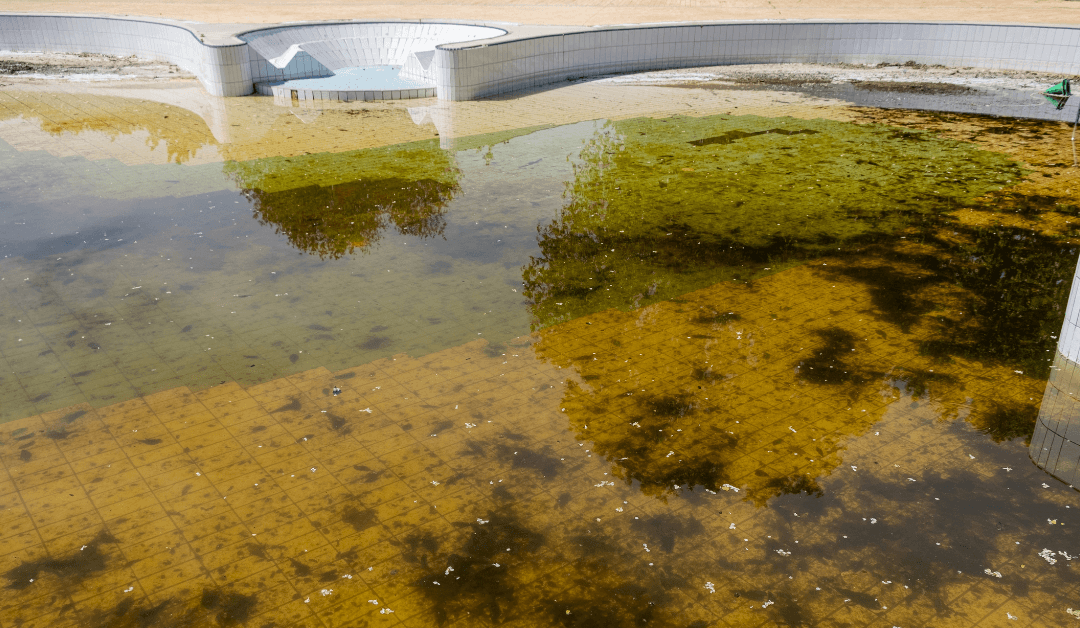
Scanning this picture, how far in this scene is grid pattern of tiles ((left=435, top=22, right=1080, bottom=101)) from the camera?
44.0 feet

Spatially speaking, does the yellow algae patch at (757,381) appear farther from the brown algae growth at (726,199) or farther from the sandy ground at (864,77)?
the sandy ground at (864,77)

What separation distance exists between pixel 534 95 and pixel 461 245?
22.1ft

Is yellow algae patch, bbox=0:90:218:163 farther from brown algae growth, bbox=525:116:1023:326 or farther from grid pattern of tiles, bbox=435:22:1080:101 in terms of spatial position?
brown algae growth, bbox=525:116:1023:326

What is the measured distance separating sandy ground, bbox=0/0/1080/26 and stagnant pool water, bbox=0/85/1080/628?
8622mm

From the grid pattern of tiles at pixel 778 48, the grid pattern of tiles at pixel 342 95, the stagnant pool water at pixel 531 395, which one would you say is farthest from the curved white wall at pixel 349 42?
the stagnant pool water at pixel 531 395

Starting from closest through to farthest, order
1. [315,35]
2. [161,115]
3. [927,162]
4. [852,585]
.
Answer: [852,585] → [927,162] → [161,115] → [315,35]

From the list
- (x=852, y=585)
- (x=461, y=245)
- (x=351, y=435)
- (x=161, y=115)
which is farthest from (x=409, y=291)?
(x=161, y=115)

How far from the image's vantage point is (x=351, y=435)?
4.22m

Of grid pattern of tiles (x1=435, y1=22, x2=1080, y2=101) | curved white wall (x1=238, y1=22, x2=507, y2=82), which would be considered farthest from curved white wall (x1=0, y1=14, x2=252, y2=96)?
grid pattern of tiles (x1=435, y1=22, x2=1080, y2=101)

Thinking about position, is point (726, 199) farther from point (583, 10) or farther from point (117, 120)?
point (583, 10)

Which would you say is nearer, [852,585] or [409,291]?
[852,585]

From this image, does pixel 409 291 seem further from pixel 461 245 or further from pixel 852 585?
pixel 852 585

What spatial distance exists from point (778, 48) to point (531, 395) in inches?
484

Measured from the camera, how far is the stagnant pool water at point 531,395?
3311 millimetres
